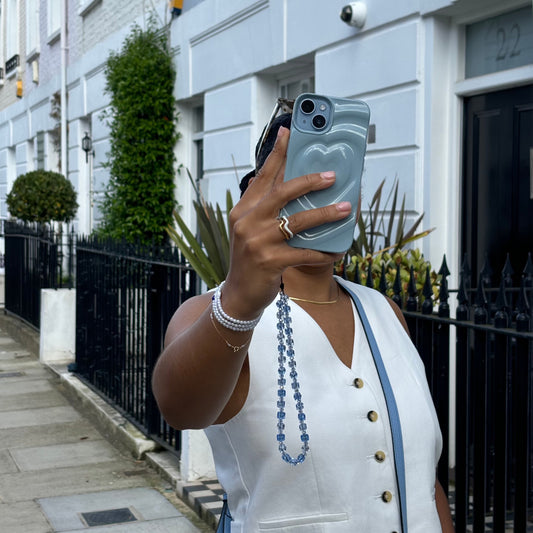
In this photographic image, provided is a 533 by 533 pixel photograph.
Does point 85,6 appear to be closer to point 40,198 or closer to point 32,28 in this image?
point 40,198

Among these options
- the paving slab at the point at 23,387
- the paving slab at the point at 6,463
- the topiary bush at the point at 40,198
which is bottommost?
the paving slab at the point at 6,463

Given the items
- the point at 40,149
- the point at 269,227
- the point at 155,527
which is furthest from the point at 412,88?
the point at 40,149

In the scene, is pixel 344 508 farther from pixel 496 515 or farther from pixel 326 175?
pixel 496 515

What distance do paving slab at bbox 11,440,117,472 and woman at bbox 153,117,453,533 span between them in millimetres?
4415

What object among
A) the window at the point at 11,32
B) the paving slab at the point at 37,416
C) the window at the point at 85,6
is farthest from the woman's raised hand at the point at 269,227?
the window at the point at 11,32

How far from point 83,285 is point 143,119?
3.70m

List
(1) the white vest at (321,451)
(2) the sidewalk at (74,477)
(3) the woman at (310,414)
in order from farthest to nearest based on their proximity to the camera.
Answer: (2) the sidewalk at (74,477), (1) the white vest at (321,451), (3) the woman at (310,414)

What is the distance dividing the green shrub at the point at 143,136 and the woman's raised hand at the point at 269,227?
994 centimetres

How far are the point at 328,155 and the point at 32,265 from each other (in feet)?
34.5

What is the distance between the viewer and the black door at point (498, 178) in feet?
18.3

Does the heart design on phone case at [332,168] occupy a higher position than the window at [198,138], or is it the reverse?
the window at [198,138]

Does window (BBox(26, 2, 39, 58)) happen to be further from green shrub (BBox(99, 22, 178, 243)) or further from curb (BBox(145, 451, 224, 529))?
curb (BBox(145, 451, 224, 529))

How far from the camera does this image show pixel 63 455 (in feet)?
20.5

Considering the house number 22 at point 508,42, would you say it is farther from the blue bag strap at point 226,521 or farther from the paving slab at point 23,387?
the paving slab at point 23,387
